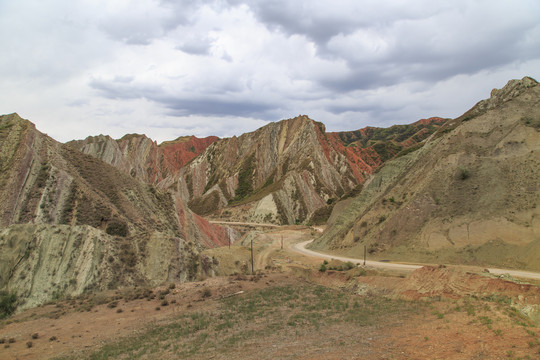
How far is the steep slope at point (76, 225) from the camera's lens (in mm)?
23234

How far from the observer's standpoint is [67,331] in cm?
1684

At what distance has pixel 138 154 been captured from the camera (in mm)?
134750

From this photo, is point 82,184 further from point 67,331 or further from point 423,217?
point 423,217

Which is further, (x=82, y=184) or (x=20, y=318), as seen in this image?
(x=82, y=184)

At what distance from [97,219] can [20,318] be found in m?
15.5

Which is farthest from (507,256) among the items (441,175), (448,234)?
(441,175)

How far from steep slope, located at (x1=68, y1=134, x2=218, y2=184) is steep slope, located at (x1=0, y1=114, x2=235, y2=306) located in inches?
3142

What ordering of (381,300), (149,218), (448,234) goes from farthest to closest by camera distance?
(149,218)
(448,234)
(381,300)

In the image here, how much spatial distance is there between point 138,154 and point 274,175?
63591 mm

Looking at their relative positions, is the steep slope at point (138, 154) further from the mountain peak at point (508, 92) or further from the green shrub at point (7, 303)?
the mountain peak at point (508, 92)

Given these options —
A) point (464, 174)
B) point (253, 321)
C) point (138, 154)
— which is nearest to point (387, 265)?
point (464, 174)

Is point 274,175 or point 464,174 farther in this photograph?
point 274,175

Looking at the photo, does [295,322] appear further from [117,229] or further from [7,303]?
[117,229]

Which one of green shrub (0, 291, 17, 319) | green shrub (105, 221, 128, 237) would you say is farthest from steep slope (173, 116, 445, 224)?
green shrub (0, 291, 17, 319)
